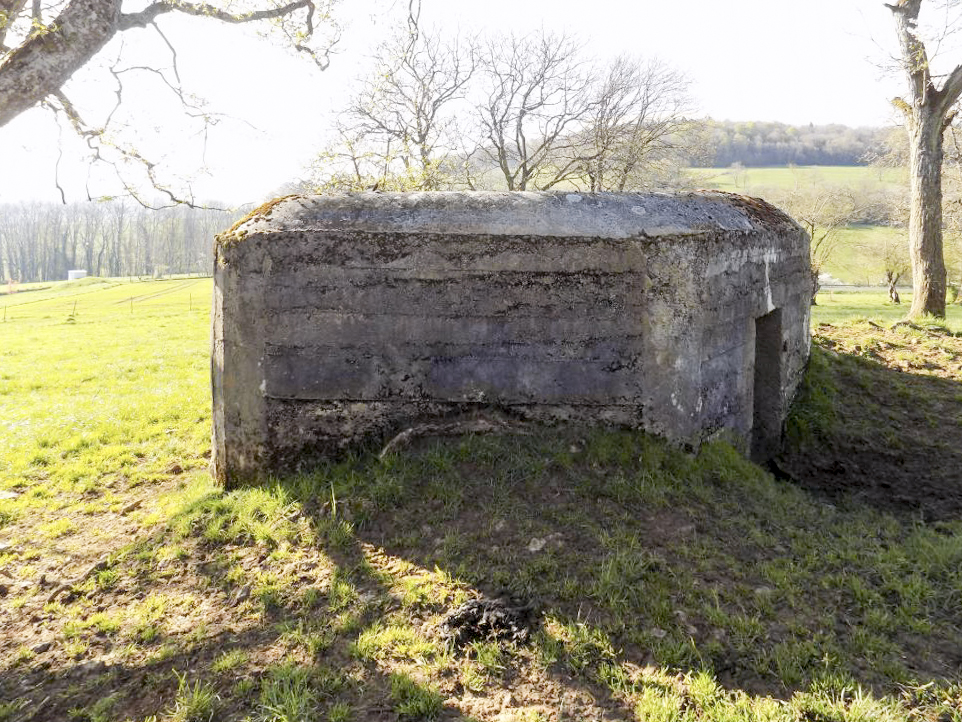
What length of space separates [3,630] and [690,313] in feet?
16.3

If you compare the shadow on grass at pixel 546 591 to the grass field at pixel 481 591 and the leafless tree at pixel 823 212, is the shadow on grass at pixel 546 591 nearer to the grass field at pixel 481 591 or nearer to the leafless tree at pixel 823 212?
the grass field at pixel 481 591

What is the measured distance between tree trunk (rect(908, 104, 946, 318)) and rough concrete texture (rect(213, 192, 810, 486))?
10136mm

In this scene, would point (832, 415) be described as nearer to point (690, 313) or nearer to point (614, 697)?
point (690, 313)

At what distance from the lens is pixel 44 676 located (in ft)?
11.6

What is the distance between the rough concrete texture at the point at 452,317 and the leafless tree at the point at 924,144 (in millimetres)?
10147

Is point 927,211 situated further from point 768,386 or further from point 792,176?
point 792,176

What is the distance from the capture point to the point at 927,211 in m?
12.7

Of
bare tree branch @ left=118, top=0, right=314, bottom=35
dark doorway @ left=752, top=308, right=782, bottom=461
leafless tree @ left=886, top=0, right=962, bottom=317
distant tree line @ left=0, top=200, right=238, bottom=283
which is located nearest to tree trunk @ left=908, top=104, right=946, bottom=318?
leafless tree @ left=886, top=0, right=962, bottom=317

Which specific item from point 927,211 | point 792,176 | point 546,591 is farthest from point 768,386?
point 792,176

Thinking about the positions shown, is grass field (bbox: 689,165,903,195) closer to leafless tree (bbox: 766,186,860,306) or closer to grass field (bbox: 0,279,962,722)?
leafless tree (bbox: 766,186,860,306)

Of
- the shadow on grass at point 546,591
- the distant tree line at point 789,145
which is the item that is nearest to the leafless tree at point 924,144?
the shadow on grass at point 546,591

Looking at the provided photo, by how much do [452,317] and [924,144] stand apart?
39.4 feet

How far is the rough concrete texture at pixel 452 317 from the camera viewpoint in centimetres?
496

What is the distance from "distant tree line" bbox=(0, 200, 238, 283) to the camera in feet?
276
